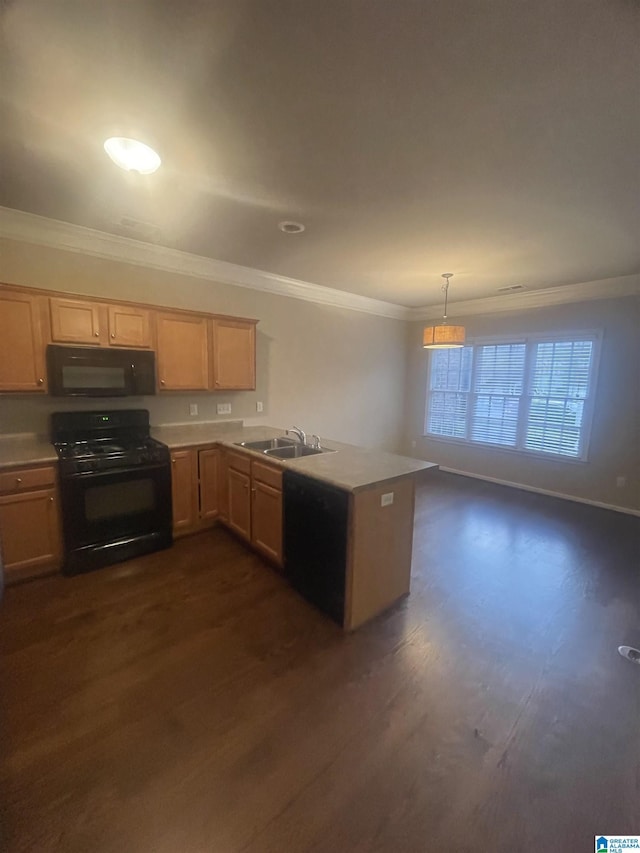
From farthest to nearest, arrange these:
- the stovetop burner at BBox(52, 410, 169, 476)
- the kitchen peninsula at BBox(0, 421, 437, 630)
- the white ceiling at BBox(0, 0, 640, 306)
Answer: the stovetop burner at BBox(52, 410, 169, 476) < the kitchen peninsula at BBox(0, 421, 437, 630) < the white ceiling at BBox(0, 0, 640, 306)

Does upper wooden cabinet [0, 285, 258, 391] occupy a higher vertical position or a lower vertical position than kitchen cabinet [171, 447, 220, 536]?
higher

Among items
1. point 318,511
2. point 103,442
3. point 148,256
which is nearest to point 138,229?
point 148,256

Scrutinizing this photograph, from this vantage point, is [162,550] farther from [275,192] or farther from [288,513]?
[275,192]

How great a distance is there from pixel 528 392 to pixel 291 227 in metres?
3.91

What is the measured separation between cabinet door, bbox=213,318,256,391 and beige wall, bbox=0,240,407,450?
1.24 ft

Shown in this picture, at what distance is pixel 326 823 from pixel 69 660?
1.55 m

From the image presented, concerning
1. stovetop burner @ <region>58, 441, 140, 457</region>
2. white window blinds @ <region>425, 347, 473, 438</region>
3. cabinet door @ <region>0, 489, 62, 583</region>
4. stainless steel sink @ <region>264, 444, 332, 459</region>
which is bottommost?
cabinet door @ <region>0, 489, 62, 583</region>

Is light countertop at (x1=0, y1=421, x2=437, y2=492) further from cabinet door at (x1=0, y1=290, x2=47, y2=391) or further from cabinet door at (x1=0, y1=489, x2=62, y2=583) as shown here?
cabinet door at (x1=0, y1=290, x2=47, y2=391)

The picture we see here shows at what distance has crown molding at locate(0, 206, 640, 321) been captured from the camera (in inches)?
113

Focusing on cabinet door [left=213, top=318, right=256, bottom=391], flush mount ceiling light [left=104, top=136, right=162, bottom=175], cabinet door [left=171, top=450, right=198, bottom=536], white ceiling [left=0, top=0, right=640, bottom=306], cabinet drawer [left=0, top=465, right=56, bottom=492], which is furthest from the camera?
cabinet door [left=213, top=318, right=256, bottom=391]

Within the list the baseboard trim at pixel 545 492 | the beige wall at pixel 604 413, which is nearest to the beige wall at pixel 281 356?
the baseboard trim at pixel 545 492

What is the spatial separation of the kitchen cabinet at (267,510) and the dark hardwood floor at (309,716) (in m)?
0.24

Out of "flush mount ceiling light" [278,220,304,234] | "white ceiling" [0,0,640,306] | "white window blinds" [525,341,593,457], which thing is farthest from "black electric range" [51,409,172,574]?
"white window blinds" [525,341,593,457]

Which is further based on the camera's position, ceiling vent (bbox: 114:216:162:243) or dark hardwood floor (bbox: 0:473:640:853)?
ceiling vent (bbox: 114:216:162:243)
